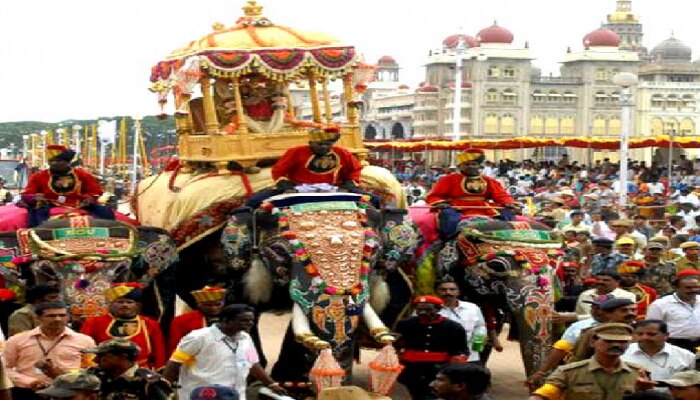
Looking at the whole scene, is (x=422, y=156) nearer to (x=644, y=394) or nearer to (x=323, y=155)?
(x=323, y=155)

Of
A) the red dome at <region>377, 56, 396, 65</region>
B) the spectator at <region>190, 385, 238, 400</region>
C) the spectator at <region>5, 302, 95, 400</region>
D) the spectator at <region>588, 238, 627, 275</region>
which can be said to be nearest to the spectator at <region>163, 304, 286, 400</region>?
the spectator at <region>5, 302, 95, 400</region>

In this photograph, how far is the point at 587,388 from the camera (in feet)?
24.7

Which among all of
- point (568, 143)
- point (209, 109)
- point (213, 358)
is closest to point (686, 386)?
point (213, 358)

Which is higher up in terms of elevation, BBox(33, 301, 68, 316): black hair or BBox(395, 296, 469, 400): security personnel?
BBox(33, 301, 68, 316): black hair

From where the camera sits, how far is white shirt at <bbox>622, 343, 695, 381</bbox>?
28.4ft

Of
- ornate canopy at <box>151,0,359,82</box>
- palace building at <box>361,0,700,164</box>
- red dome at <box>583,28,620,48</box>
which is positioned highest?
red dome at <box>583,28,620,48</box>

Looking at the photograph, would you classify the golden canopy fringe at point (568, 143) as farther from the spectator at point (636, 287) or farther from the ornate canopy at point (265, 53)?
the spectator at point (636, 287)

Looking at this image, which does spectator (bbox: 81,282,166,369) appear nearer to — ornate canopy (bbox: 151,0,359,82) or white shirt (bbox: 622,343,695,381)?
white shirt (bbox: 622,343,695,381)

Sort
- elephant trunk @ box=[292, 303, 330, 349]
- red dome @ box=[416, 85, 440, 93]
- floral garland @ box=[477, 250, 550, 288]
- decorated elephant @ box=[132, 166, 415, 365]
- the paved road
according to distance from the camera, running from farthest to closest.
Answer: red dome @ box=[416, 85, 440, 93], the paved road, decorated elephant @ box=[132, 166, 415, 365], floral garland @ box=[477, 250, 550, 288], elephant trunk @ box=[292, 303, 330, 349]

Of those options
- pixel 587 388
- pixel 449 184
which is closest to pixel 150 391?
pixel 587 388

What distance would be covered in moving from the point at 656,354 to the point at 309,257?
9.76 feet

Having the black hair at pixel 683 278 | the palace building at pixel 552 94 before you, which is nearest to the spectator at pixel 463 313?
the black hair at pixel 683 278

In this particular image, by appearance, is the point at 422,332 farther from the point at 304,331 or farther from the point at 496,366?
the point at 496,366

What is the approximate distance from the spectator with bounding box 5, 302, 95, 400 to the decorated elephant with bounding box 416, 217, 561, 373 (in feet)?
12.8
